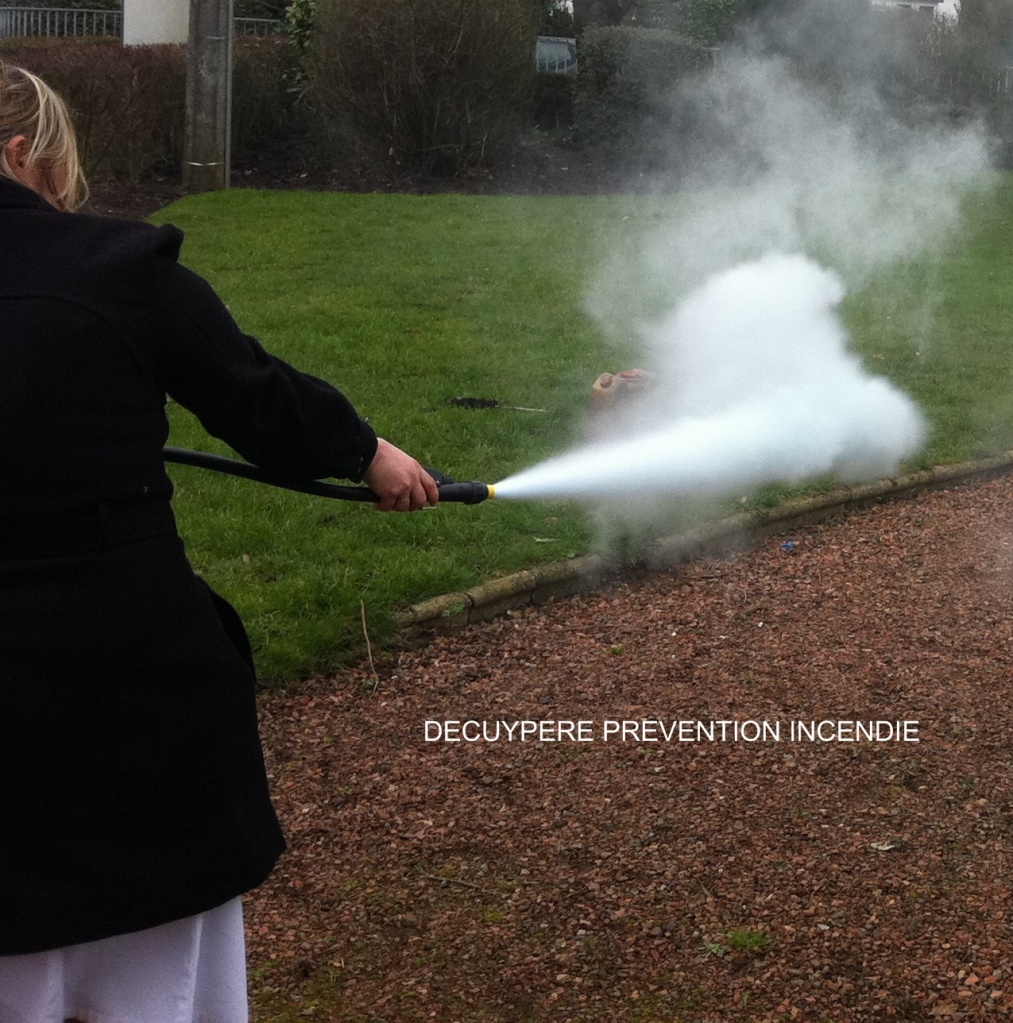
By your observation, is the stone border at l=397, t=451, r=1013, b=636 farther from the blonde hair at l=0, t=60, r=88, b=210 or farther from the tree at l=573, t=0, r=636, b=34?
the tree at l=573, t=0, r=636, b=34

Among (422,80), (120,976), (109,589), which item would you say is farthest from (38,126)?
(422,80)

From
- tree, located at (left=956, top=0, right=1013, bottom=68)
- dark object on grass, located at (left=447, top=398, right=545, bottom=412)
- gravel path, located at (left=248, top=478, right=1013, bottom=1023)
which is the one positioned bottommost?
gravel path, located at (left=248, top=478, right=1013, bottom=1023)

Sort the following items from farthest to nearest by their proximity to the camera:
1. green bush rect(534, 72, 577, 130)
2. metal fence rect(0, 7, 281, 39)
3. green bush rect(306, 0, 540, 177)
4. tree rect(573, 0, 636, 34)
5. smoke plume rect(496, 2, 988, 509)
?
metal fence rect(0, 7, 281, 39) → tree rect(573, 0, 636, 34) → green bush rect(534, 72, 577, 130) → green bush rect(306, 0, 540, 177) → smoke plume rect(496, 2, 988, 509)

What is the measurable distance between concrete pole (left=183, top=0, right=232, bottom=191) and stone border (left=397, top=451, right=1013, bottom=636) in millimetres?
9102

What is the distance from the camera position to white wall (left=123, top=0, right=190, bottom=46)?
21531 mm

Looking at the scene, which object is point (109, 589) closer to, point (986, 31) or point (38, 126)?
point (38, 126)

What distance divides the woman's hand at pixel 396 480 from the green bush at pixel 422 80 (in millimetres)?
12350

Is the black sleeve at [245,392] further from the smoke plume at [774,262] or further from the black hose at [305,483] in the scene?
the smoke plume at [774,262]

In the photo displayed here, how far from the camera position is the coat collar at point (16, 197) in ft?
7.10

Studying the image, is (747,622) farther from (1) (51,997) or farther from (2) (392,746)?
(1) (51,997)

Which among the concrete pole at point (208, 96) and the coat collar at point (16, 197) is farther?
the concrete pole at point (208, 96)

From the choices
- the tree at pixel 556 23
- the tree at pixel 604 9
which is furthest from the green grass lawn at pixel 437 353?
the tree at pixel 604 9

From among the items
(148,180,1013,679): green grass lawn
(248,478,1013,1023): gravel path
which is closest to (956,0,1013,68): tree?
(148,180,1013,679): green grass lawn

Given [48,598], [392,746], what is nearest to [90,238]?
[48,598]
